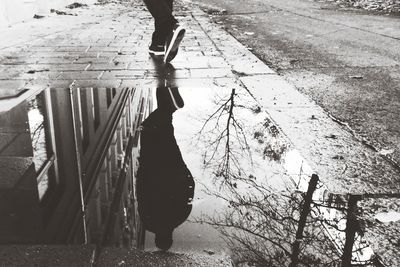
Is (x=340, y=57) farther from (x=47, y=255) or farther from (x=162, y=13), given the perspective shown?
(x=47, y=255)

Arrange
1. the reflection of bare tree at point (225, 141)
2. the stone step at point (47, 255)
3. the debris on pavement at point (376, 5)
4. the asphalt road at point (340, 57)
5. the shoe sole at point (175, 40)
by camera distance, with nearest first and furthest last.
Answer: the stone step at point (47, 255) < the reflection of bare tree at point (225, 141) < the asphalt road at point (340, 57) < the shoe sole at point (175, 40) < the debris on pavement at point (376, 5)

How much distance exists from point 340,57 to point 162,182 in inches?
174

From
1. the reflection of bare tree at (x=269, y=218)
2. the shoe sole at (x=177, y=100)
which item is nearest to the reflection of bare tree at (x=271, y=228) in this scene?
the reflection of bare tree at (x=269, y=218)

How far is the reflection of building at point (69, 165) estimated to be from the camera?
2125 millimetres

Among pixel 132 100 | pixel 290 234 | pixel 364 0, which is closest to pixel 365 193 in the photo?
pixel 290 234

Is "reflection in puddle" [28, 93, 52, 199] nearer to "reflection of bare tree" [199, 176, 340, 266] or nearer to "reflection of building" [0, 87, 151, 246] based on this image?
"reflection of building" [0, 87, 151, 246]

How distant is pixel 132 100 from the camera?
3850 millimetres

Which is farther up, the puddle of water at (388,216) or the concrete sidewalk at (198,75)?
the concrete sidewalk at (198,75)

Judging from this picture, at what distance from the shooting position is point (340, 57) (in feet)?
20.0

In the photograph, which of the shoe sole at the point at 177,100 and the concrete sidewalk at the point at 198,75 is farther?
the shoe sole at the point at 177,100

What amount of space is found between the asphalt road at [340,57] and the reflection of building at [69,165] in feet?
5.96

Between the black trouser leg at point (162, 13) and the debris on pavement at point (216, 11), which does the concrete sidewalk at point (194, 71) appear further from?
the debris on pavement at point (216, 11)

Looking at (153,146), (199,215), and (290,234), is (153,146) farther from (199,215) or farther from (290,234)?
(290,234)

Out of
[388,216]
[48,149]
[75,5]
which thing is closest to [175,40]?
[48,149]
